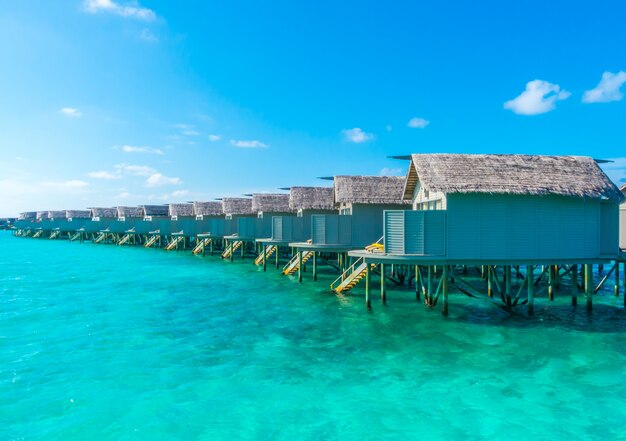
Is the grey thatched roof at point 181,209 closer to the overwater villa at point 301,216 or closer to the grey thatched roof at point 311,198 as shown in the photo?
the overwater villa at point 301,216

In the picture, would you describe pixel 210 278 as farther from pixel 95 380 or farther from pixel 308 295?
pixel 95 380

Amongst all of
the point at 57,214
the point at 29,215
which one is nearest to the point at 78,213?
the point at 57,214

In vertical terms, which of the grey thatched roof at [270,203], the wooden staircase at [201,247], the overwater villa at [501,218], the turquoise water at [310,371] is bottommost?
the turquoise water at [310,371]

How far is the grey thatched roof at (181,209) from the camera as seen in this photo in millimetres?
57938

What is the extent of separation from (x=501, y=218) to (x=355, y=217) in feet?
30.6

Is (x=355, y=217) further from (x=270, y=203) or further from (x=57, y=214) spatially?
(x=57, y=214)

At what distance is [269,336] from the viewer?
1502 cm

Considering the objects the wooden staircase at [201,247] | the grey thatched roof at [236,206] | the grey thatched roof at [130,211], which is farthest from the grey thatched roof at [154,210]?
the grey thatched roof at [236,206]

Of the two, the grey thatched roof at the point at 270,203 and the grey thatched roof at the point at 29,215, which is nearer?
the grey thatched roof at the point at 270,203

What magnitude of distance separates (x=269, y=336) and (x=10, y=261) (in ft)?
134

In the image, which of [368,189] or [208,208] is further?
[208,208]

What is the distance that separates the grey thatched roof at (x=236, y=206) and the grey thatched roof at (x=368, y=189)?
2103 centimetres

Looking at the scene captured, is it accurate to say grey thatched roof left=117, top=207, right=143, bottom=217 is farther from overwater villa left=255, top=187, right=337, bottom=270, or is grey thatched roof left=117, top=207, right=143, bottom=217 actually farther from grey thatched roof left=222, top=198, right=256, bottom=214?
overwater villa left=255, top=187, right=337, bottom=270

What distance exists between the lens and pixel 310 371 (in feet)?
38.4
